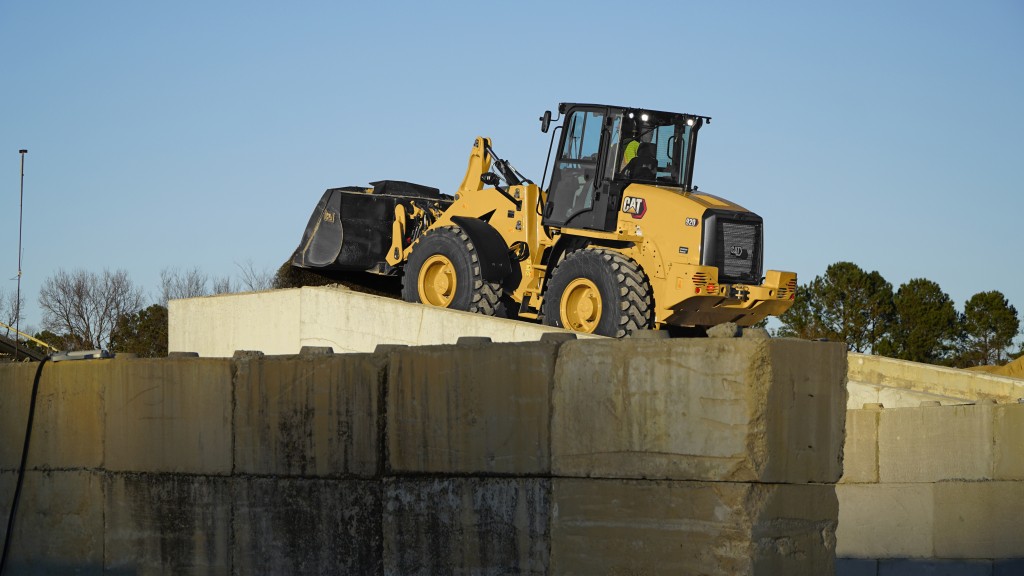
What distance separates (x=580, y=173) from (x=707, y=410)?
37.8 ft

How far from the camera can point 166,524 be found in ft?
24.6

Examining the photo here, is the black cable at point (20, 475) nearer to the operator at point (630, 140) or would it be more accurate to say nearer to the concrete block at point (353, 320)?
the concrete block at point (353, 320)

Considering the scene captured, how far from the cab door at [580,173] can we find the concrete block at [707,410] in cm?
1078

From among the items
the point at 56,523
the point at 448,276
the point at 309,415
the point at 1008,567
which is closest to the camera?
the point at 309,415

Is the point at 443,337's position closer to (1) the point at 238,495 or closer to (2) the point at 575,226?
(2) the point at 575,226

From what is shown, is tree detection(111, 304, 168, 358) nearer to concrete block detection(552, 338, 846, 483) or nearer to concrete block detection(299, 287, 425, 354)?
concrete block detection(299, 287, 425, 354)

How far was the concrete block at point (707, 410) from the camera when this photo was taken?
545 cm

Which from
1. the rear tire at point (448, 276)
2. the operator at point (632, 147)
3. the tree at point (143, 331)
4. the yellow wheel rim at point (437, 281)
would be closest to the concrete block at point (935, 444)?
the operator at point (632, 147)

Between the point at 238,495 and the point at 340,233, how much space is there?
39.1ft

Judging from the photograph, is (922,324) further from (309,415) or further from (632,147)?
(309,415)

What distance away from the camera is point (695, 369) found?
5598 mm

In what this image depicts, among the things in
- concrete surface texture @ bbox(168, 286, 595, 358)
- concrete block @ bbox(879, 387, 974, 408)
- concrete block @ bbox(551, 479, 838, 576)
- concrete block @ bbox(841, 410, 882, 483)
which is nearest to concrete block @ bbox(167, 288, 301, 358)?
concrete surface texture @ bbox(168, 286, 595, 358)

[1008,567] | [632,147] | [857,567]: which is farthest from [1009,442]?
[632,147]

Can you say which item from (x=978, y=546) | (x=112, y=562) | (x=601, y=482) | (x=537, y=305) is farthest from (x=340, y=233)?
(x=601, y=482)
